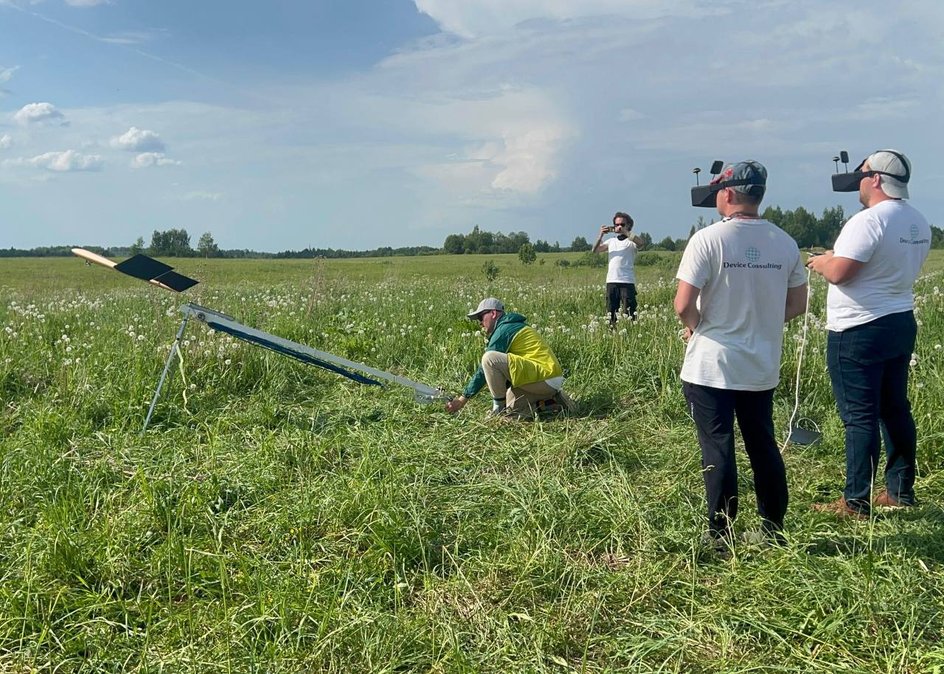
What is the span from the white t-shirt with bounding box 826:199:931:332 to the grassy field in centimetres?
115

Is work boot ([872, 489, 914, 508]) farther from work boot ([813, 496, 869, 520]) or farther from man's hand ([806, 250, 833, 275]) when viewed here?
man's hand ([806, 250, 833, 275])

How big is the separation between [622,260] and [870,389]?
5725 mm

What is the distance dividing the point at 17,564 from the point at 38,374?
3.86m

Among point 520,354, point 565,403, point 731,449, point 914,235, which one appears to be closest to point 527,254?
point 565,403

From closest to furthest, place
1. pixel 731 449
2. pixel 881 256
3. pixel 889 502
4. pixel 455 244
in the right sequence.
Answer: pixel 731 449 < pixel 881 256 < pixel 889 502 < pixel 455 244

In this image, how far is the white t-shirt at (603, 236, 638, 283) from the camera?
30.2 ft

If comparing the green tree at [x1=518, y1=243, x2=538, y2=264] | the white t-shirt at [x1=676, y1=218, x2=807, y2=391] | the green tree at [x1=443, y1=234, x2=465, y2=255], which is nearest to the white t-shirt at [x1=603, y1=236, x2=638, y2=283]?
the white t-shirt at [x1=676, y1=218, x2=807, y2=391]

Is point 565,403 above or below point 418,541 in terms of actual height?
above

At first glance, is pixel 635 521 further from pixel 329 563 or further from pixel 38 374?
pixel 38 374

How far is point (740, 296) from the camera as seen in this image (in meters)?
3.12

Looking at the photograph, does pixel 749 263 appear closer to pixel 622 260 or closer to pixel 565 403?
pixel 565 403

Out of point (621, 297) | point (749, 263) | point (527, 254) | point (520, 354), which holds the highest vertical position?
point (527, 254)

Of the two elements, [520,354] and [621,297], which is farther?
[621,297]

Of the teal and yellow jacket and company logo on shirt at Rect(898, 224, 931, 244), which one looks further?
the teal and yellow jacket
